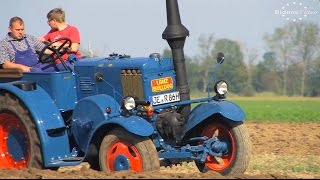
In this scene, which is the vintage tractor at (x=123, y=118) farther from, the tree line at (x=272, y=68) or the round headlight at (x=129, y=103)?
the tree line at (x=272, y=68)

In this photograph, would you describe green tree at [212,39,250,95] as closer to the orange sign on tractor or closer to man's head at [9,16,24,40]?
man's head at [9,16,24,40]

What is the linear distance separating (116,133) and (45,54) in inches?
71.7

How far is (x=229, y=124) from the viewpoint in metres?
7.42

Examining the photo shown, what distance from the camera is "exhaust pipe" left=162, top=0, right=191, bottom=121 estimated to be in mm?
7512

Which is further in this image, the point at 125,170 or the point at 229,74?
the point at 229,74

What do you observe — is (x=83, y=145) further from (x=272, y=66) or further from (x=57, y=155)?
(x=272, y=66)

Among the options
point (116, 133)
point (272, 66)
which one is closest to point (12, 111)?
point (116, 133)

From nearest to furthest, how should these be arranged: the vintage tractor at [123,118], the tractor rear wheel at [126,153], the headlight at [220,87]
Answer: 1. the tractor rear wheel at [126,153]
2. the vintage tractor at [123,118]
3. the headlight at [220,87]

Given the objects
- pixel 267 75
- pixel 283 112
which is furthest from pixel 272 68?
pixel 283 112

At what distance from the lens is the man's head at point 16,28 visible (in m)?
8.38

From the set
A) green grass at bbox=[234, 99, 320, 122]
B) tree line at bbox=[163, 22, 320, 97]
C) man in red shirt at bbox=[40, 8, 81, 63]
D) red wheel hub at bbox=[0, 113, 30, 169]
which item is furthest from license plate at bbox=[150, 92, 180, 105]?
tree line at bbox=[163, 22, 320, 97]

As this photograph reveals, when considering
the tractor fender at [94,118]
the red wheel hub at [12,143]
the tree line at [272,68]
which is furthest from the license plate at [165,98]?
the tree line at [272,68]

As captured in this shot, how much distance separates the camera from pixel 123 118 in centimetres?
710

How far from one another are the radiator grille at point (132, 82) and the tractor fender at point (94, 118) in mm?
210
